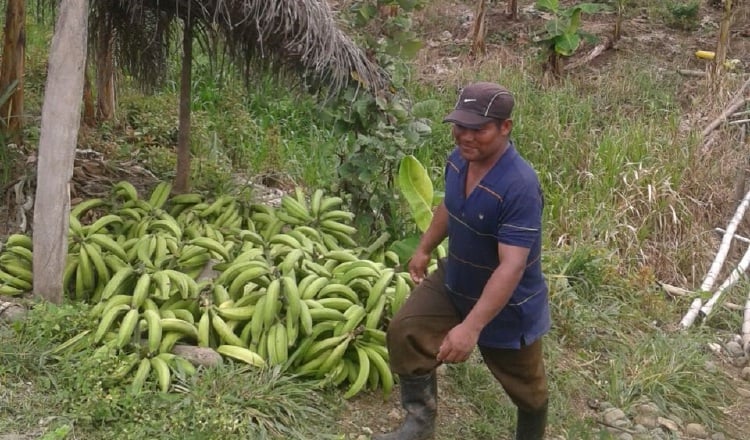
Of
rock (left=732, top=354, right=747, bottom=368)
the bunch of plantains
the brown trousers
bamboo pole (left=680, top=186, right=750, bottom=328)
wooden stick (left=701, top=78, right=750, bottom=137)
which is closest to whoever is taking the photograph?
the brown trousers

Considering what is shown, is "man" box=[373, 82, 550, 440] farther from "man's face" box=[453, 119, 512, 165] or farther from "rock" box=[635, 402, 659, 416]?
"rock" box=[635, 402, 659, 416]

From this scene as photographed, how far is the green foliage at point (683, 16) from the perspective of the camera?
11930 millimetres

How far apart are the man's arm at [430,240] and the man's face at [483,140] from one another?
0.38 m

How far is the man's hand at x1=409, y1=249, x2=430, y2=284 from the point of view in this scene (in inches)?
149

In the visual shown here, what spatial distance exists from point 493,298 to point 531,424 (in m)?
0.96

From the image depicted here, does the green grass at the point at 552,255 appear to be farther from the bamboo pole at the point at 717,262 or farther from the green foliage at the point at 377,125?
the green foliage at the point at 377,125

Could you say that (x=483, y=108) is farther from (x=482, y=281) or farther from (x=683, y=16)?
(x=683, y=16)

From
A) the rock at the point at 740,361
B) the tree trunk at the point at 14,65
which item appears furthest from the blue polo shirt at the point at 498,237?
the tree trunk at the point at 14,65

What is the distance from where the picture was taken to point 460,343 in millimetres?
3096

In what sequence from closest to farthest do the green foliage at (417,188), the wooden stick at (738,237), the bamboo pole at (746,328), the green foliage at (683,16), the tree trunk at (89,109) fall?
the green foliage at (417,188)
the bamboo pole at (746,328)
the wooden stick at (738,237)
the tree trunk at (89,109)
the green foliage at (683,16)

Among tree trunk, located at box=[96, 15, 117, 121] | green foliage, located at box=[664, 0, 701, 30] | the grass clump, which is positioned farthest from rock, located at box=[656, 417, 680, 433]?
green foliage, located at box=[664, 0, 701, 30]

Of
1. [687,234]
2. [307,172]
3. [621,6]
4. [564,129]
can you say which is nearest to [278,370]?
[307,172]

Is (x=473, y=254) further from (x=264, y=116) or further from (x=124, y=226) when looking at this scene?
(x=264, y=116)

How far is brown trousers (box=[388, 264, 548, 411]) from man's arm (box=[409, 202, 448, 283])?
0.16 meters
